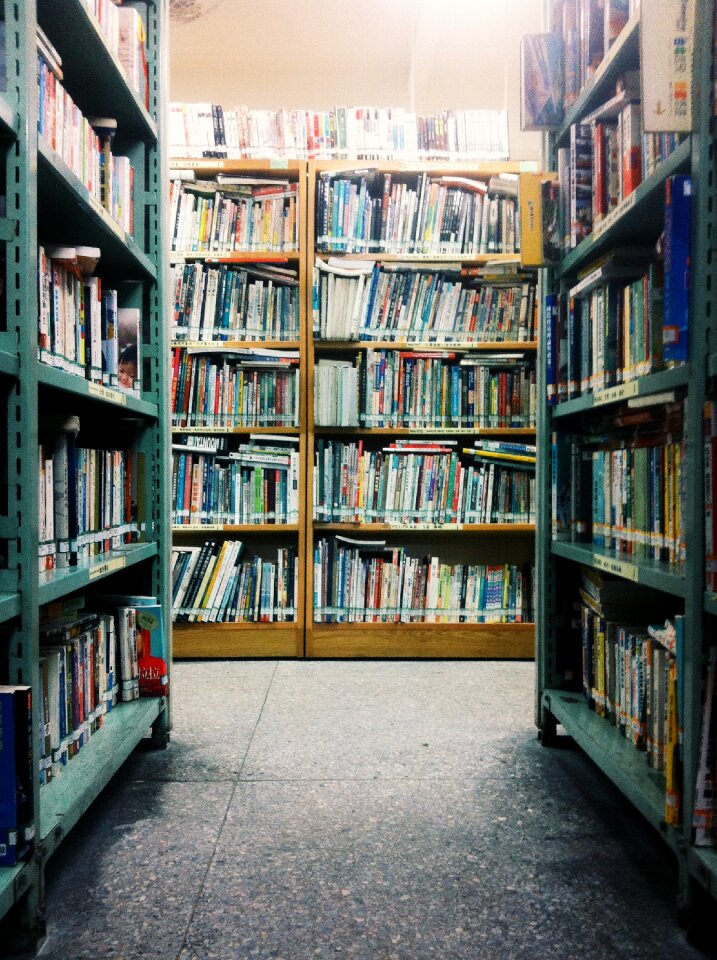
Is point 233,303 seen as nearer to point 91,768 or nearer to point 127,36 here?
point 127,36

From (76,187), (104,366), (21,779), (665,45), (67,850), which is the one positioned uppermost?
(665,45)

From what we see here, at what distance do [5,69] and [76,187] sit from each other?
30 cm

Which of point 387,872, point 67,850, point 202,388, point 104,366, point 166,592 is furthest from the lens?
point 202,388

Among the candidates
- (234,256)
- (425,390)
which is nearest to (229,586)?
(425,390)

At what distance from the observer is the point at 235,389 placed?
3.27 m

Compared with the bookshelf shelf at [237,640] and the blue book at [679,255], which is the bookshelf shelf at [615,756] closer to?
the blue book at [679,255]

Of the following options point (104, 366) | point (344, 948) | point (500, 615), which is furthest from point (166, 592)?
point (500, 615)

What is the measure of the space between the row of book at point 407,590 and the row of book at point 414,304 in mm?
962

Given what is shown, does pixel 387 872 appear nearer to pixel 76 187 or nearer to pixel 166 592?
pixel 166 592

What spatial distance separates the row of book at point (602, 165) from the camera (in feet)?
5.31

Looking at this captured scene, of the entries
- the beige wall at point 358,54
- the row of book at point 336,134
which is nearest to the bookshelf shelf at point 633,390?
the row of book at point 336,134

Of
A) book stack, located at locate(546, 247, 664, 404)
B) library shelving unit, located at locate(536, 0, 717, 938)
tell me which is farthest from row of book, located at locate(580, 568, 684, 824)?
book stack, located at locate(546, 247, 664, 404)

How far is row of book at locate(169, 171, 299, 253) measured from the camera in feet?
10.8

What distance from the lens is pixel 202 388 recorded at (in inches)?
128
